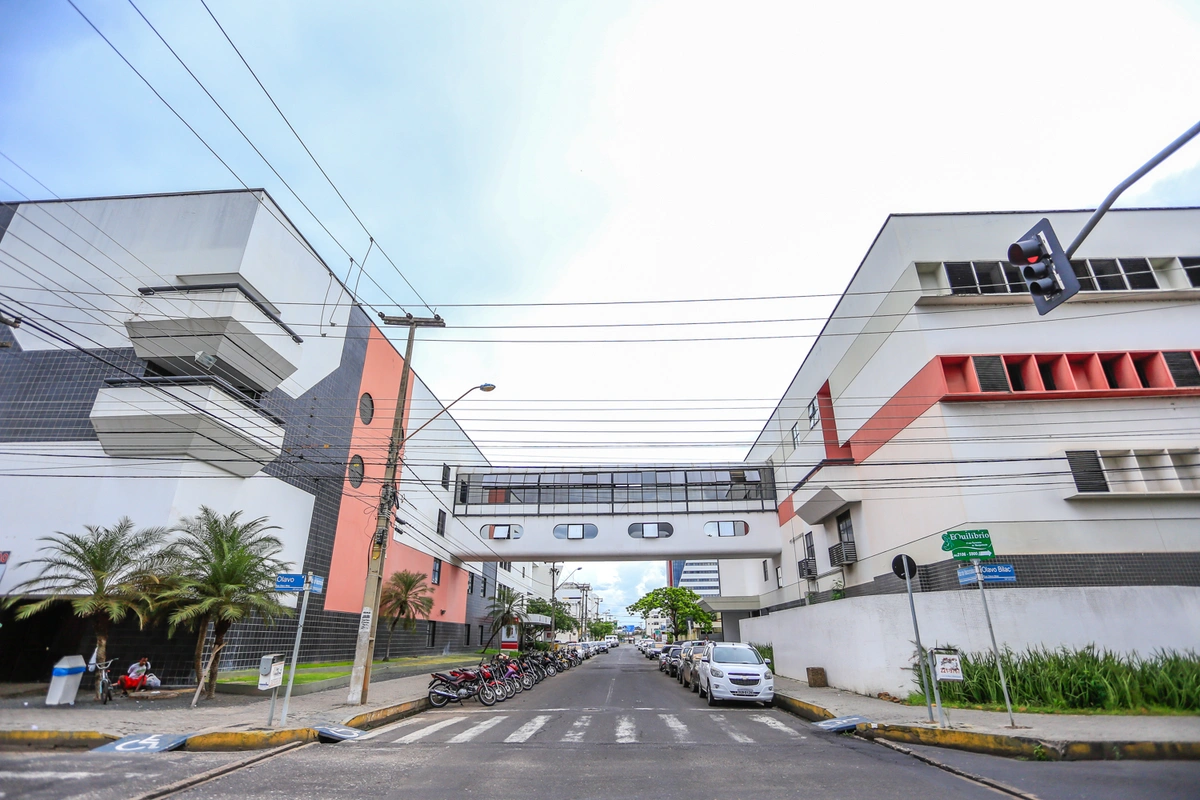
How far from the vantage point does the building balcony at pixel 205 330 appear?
691 inches

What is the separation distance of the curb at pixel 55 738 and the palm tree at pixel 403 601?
1966 centimetres

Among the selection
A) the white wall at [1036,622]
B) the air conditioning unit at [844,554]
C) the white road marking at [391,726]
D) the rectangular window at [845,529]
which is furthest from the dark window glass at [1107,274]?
the white road marking at [391,726]

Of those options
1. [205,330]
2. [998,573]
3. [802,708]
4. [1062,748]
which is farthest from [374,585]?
[998,573]

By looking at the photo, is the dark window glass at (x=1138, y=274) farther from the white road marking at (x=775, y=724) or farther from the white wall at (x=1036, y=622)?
the white road marking at (x=775, y=724)

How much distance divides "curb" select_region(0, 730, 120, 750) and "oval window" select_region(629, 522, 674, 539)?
1101 inches

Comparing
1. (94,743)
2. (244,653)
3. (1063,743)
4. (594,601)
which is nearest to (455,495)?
(244,653)

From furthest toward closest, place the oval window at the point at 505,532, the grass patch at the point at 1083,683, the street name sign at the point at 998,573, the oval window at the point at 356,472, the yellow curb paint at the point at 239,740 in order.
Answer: the oval window at the point at 505,532 → the oval window at the point at 356,472 → the street name sign at the point at 998,573 → the grass patch at the point at 1083,683 → the yellow curb paint at the point at 239,740

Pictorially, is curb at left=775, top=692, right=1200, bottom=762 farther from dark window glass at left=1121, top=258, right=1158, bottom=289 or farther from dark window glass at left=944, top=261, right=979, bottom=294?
dark window glass at left=1121, top=258, right=1158, bottom=289

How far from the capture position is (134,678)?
14.4 meters

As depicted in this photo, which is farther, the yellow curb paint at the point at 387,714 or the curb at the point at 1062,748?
the yellow curb paint at the point at 387,714

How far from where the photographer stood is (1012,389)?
16.8 meters

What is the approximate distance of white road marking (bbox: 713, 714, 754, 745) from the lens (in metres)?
10.2

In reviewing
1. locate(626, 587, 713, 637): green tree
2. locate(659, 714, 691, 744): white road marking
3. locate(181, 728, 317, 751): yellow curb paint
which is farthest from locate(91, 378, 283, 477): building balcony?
locate(626, 587, 713, 637): green tree

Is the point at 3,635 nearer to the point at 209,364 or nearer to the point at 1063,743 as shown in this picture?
the point at 209,364
